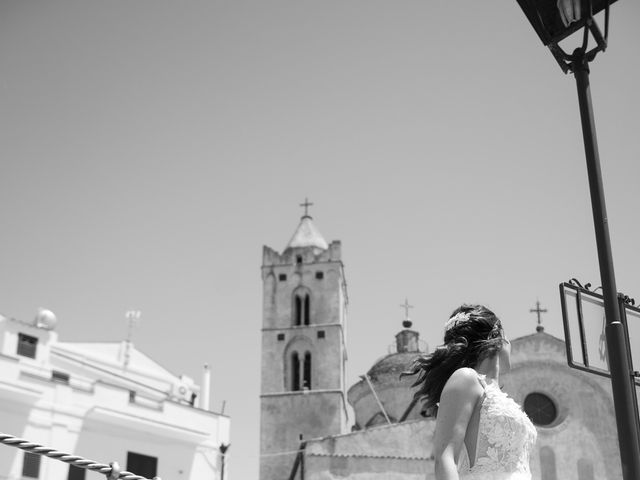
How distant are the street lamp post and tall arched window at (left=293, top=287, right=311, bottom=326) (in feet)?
143

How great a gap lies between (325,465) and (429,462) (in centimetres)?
353

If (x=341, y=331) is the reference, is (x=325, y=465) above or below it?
below

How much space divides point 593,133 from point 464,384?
3.57 m

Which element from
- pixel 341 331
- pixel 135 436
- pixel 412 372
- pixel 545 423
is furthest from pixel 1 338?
pixel 341 331

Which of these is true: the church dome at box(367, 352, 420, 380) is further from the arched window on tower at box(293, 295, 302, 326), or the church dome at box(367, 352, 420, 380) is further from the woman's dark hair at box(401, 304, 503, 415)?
the woman's dark hair at box(401, 304, 503, 415)

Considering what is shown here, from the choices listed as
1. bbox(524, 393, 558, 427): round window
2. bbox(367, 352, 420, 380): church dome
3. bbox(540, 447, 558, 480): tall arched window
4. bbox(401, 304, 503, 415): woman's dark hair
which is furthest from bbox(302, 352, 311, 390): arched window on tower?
bbox(401, 304, 503, 415): woman's dark hair

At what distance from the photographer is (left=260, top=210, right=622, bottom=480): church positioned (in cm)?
2861

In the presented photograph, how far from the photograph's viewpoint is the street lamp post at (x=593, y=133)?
526 centimetres

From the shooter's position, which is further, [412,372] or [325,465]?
[325,465]

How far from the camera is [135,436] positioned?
78.3 ft

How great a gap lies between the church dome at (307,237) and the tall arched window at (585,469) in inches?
992

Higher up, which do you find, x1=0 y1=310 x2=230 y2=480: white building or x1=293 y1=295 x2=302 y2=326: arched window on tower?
x1=293 y1=295 x2=302 y2=326: arched window on tower

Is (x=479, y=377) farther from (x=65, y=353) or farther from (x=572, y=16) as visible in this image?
(x=65, y=353)

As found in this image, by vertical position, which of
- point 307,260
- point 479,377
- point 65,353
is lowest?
point 479,377
